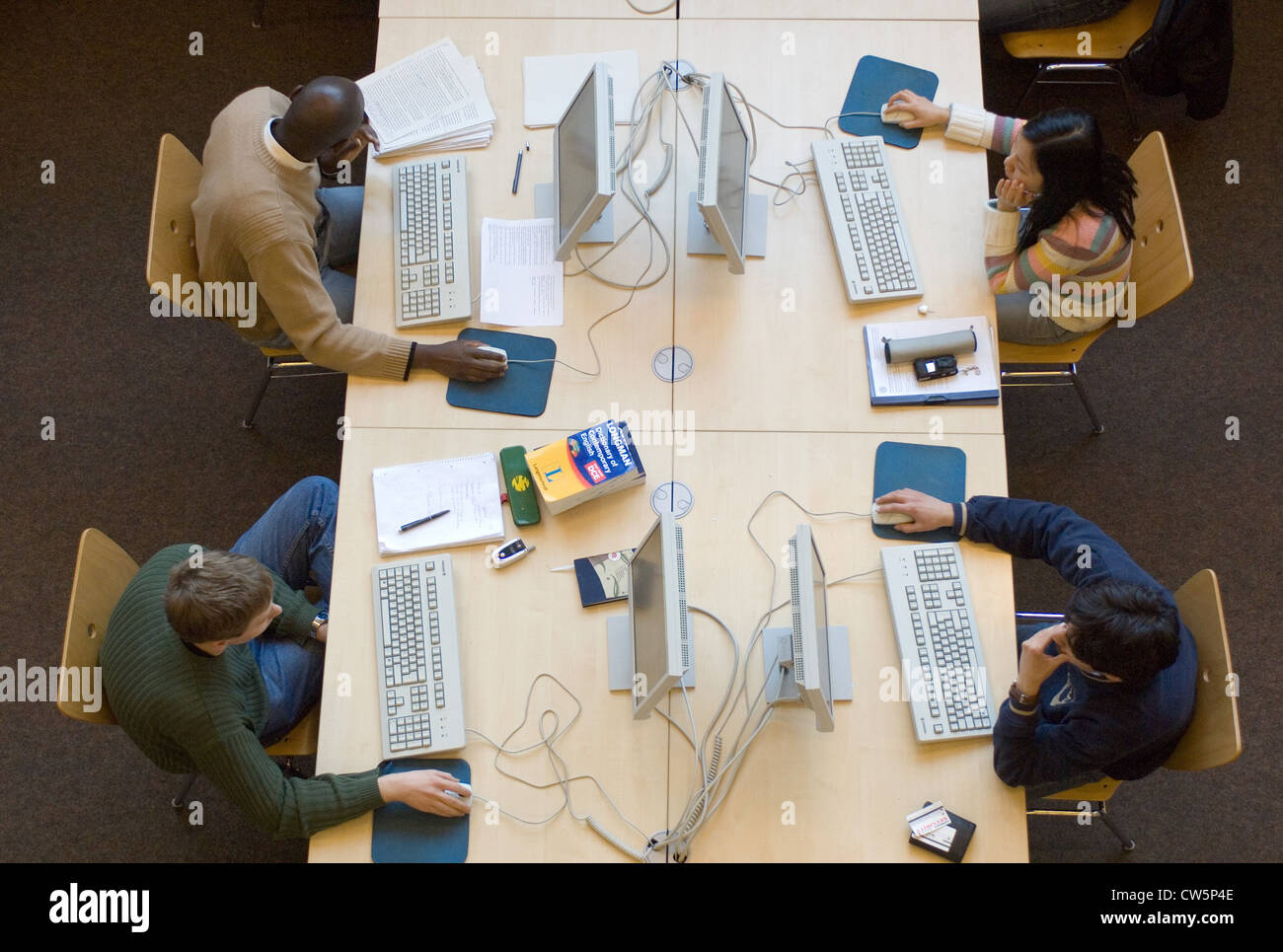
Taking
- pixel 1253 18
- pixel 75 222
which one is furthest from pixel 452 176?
pixel 1253 18

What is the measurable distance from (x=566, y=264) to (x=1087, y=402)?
1.57 metres

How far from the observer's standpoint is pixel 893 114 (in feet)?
8.76

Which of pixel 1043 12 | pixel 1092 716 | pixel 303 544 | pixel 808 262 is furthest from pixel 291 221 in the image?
pixel 1043 12

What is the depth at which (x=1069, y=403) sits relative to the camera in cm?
322

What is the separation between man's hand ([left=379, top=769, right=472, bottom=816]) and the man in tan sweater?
884 millimetres

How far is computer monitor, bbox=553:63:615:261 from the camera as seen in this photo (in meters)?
2.23

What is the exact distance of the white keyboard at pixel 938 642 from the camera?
214 centimetres

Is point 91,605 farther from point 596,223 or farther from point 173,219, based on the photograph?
point 596,223

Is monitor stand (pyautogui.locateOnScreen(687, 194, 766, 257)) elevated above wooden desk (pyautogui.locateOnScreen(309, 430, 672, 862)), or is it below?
above

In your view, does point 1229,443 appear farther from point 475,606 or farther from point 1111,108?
point 475,606

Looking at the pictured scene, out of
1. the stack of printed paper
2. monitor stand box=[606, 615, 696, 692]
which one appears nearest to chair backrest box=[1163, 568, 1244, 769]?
monitor stand box=[606, 615, 696, 692]

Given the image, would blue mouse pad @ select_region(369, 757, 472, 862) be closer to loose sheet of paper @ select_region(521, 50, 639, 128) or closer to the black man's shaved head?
the black man's shaved head

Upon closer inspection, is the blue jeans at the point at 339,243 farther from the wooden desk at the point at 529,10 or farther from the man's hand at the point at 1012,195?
the man's hand at the point at 1012,195

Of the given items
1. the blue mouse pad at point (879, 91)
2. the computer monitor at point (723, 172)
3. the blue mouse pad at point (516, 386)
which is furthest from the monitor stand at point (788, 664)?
the blue mouse pad at point (879, 91)
